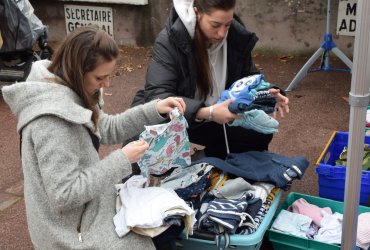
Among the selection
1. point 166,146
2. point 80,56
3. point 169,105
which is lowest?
point 166,146

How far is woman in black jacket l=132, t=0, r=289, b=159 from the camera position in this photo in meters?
2.87

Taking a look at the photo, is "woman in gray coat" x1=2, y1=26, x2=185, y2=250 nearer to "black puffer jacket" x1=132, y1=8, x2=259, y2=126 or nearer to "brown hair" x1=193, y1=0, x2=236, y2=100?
"black puffer jacket" x1=132, y1=8, x2=259, y2=126

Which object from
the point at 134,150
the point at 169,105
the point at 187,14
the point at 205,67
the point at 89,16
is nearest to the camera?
the point at 134,150

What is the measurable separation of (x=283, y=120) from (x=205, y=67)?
74.3 inches

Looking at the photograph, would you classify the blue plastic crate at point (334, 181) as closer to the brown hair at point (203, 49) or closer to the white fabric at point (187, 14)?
the brown hair at point (203, 49)

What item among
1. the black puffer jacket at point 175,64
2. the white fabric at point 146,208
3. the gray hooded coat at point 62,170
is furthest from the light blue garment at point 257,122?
the gray hooded coat at point 62,170

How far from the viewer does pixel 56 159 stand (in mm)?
2102

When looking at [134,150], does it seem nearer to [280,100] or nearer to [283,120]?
[280,100]

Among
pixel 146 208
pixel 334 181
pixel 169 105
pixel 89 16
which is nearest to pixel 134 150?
pixel 146 208

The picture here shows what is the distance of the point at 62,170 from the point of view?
2.11 metres

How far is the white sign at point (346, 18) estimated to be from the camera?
575 centimetres

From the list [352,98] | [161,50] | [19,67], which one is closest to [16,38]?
[19,67]

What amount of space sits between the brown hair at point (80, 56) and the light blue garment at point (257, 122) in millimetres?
938

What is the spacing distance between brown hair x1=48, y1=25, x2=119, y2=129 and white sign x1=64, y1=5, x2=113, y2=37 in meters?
5.07
